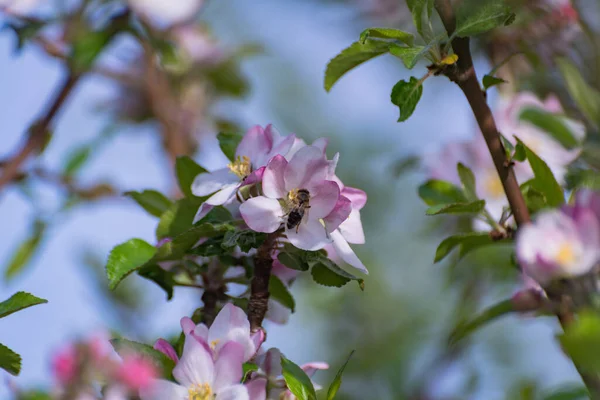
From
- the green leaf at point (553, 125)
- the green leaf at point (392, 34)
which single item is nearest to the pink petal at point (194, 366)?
the green leaf at point (392, 34)

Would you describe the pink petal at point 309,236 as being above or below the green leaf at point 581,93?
below

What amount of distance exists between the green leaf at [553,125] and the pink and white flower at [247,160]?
322 mm

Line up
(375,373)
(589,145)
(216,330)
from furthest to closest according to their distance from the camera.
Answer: (375,373), (589,145), (216,330)

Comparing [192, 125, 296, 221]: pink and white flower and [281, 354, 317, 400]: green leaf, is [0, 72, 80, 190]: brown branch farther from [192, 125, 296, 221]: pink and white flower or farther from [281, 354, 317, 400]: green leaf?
[281, 354, 317, 400]: green leaf

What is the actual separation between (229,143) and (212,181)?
8cm

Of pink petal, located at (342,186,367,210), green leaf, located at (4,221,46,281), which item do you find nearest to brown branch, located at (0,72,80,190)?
green leaf, located at (4,221,46,281)

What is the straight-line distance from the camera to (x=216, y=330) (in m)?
0.70

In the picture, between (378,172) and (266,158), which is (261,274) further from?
(378,172)

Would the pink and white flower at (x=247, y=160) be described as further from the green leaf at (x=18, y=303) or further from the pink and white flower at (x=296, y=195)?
the green leaf at (x=18, y=303)

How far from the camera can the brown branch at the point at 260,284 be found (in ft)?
2.42

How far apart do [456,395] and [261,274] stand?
2.36ft

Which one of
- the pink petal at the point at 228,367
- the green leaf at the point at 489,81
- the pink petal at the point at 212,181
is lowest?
the pink petal at the point at 228,367

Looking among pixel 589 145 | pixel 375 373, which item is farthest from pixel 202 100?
pixel 589 145

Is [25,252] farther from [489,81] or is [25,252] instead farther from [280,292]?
[489,81]
